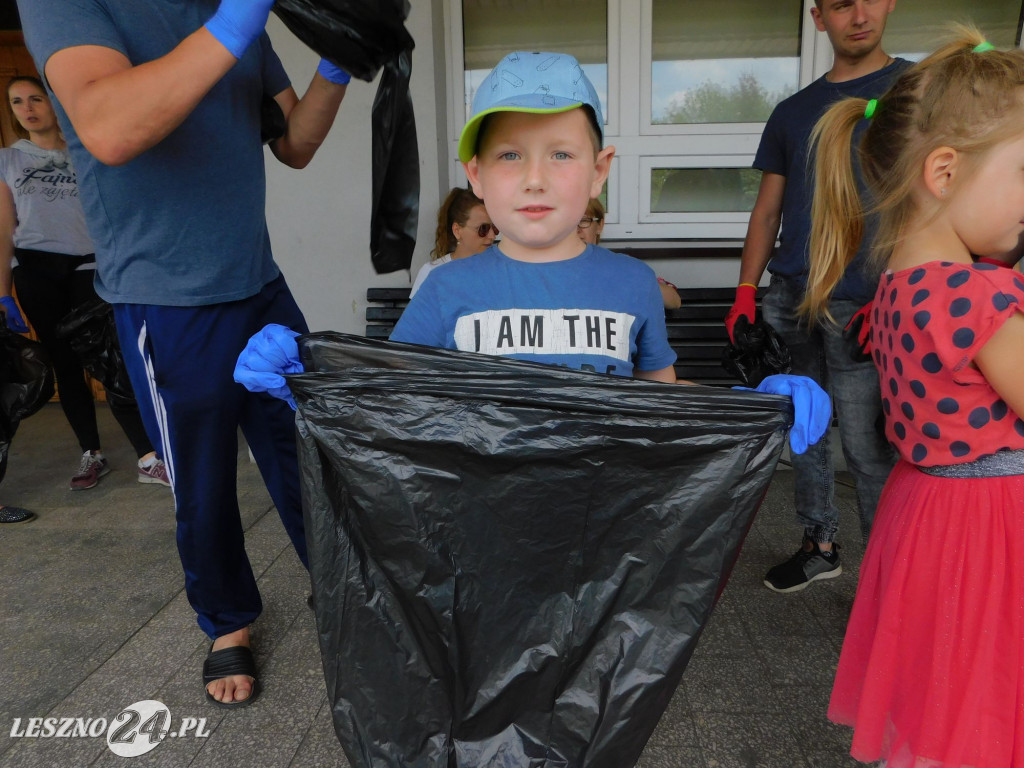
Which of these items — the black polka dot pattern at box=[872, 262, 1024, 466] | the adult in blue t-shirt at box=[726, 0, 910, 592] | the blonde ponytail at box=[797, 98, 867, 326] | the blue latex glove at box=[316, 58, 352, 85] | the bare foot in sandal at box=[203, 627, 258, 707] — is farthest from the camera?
the adult in blue t-shirt at box=[726, 0, 910, 592]

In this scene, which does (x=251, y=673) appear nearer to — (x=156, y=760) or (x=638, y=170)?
(x=156, y=760)

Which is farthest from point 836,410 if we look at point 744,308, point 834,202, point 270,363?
point 270,363

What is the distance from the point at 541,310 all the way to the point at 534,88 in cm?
37

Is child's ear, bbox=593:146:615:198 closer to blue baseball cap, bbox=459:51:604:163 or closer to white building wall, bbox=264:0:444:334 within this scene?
blue baseball cap, bbox=459:51:604:163

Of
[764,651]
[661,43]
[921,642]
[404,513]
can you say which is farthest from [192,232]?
[661,43]

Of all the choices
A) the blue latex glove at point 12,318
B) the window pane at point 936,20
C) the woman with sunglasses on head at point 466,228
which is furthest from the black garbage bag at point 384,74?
the window pane at point 936,20

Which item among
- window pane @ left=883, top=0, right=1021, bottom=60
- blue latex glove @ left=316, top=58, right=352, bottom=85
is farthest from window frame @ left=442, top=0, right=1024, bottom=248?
blue latex glove @ left=316, top=58, right=352, bottom=85

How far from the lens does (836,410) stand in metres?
2.11

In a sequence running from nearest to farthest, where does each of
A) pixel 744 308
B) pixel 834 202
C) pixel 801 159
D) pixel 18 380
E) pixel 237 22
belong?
pixel 237 22, pixel 834 202, pixel 801 159, pixel 744 308, pixel 18 380

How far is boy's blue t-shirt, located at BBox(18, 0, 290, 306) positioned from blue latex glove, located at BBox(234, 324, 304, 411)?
607 mm

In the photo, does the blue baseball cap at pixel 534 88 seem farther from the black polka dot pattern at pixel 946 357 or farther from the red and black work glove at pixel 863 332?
the red and black work glove at pixel 863 332

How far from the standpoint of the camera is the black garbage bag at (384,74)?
1220 millimetres

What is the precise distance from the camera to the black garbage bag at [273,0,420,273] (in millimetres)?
1220

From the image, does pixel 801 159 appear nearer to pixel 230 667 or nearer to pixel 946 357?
pixel 946 357
